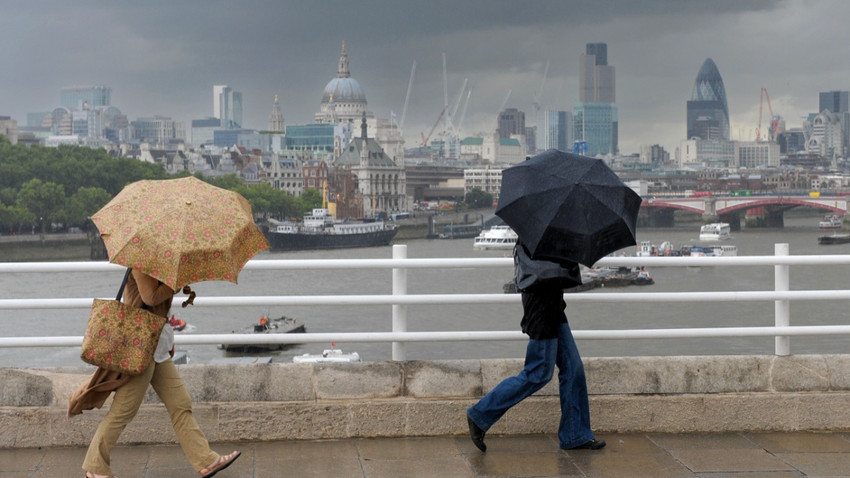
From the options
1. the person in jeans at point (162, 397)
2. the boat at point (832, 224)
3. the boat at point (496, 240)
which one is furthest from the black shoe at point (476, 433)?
the boat at point (832, 224)

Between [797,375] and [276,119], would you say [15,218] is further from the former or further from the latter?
[276,119]

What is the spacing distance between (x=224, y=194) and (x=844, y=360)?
3.10 meters

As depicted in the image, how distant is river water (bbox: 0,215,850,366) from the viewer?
27531 mm

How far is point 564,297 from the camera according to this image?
476 centimetres

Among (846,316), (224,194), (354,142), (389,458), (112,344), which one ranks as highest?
(354,142)

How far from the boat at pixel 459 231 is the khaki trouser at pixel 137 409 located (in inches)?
3384

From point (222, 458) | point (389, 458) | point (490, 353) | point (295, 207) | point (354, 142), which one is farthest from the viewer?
point (354, 142)

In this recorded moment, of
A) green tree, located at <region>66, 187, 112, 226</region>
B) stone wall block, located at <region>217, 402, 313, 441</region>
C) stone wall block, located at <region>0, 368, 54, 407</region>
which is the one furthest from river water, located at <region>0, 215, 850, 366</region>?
green tree, located at <region>66, 187, 112, 226</region>

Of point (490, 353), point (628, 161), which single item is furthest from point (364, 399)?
point (628, 161)

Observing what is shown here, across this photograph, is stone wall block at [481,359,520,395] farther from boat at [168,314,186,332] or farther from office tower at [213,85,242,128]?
office tower at [213,85,242,128]

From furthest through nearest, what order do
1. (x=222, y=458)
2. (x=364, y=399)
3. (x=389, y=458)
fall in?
(x=364, y=399) → (x=389, y=458) → (x=222, y=458)

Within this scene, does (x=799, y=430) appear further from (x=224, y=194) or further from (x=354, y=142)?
(x=354, y=142)

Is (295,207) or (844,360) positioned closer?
(844,360)

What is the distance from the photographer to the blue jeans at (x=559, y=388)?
447 cm
